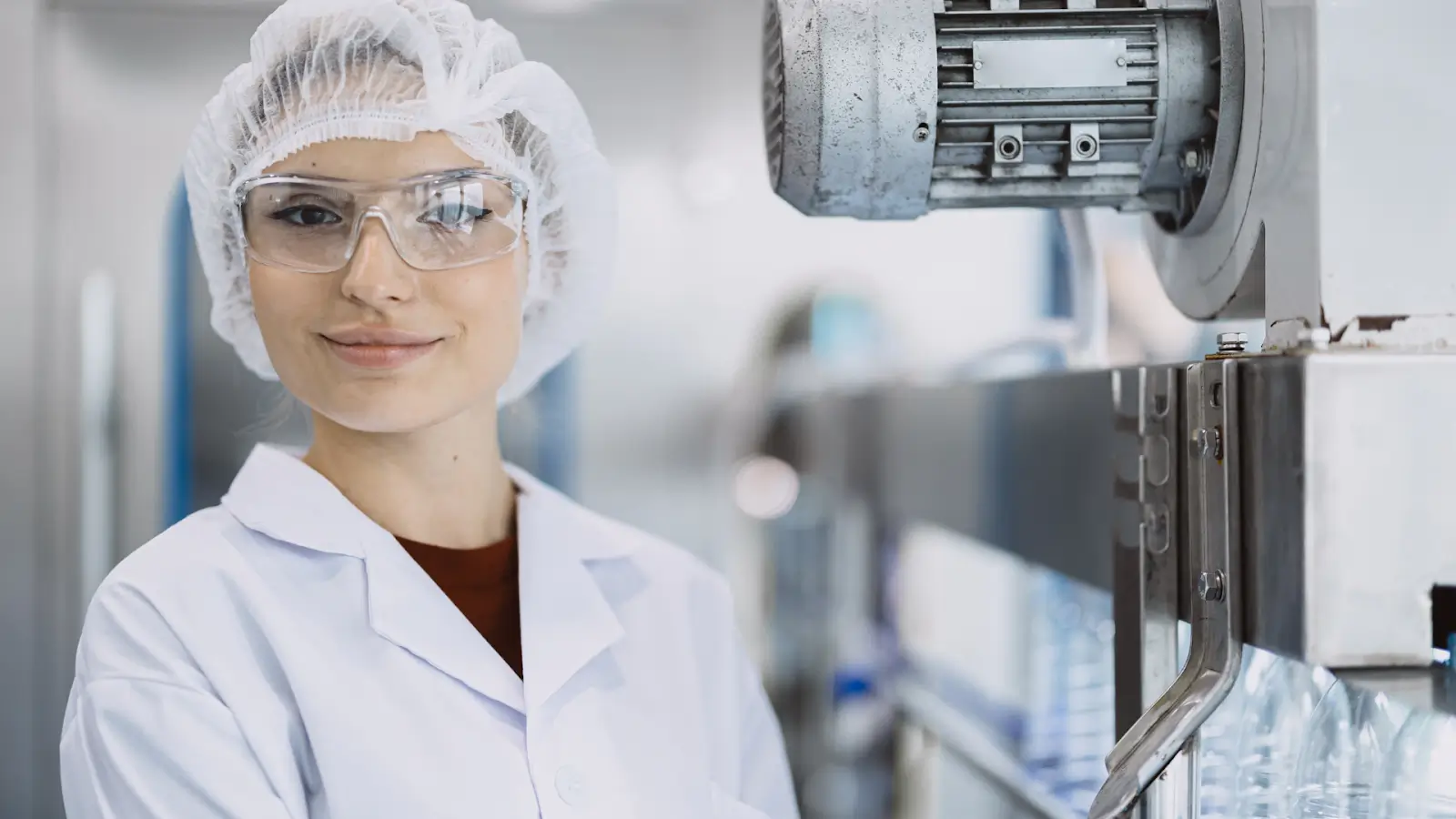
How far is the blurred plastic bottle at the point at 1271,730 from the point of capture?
2.30 ft

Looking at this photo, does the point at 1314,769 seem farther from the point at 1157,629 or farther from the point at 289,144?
the point at 289,144

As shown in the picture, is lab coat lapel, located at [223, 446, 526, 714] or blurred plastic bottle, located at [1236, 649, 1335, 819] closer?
blurred plastic bottle, located at [1236, 649, 1335, 819]

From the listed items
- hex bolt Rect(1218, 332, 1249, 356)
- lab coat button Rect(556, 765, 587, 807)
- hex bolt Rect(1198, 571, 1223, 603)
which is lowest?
lab coat button Rect(556, 765, 587, 807)

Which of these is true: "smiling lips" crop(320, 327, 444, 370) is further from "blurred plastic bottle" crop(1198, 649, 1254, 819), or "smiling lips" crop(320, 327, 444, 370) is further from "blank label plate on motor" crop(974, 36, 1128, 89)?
"blurred plastic bottle" crop(1198, 649, 1254, 819)

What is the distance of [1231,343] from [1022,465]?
0.41m

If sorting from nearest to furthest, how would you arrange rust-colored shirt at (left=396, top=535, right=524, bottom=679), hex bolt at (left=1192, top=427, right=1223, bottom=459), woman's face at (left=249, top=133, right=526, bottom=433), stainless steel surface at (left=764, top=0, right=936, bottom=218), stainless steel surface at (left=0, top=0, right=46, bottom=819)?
hex bolt at (left=1192, top=427, right=1223, bottom=459) → stainless steel surface at (left=764, top=0, right=936, bottom=218) → woman's face at (left=249, top=133, right=526, bottom=433) → rust-colored shirt at (left=396, top=535, right=524, bottom=679) → stainless steel surface at (left=0, top=0, right=46, bottom=819)

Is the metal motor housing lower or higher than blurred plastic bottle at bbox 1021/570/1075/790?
higher

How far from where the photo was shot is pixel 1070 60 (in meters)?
0.70

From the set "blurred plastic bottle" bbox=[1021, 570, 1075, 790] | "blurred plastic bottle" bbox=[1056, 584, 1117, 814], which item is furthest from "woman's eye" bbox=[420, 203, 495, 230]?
"blurred plastic bottle" bbox=[1021, 570, 1075, 790]

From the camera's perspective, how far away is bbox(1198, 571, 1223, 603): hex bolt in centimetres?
60

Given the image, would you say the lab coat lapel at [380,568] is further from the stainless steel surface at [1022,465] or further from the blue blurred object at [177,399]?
the blue blurred object at [177,399]

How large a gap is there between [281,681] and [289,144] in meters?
0.37

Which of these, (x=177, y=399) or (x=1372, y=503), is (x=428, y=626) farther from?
(x=177, y=399)

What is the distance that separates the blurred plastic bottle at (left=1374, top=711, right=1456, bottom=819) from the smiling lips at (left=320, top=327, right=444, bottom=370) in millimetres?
654
